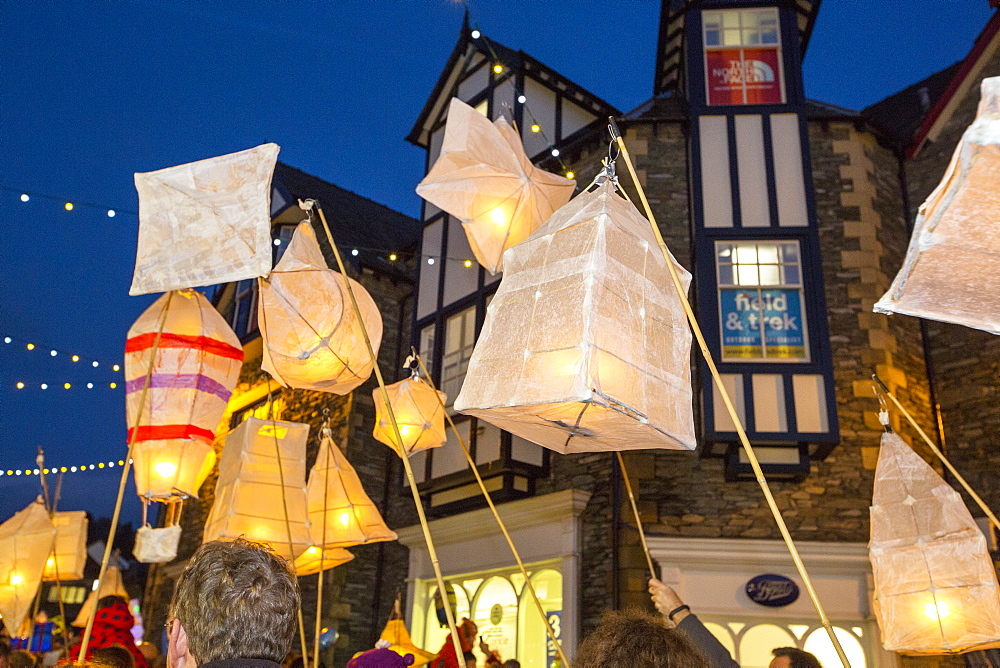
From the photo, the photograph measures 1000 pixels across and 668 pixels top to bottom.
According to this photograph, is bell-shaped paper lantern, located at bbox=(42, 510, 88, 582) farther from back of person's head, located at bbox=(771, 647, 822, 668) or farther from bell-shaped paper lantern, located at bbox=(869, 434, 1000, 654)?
back of person's head, located at bbox=(771, 647, 822, 668)

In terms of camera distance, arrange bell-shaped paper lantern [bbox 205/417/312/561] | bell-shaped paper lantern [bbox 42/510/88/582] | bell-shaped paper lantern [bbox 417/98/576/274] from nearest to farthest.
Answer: bell-shaped paper lantern [bbox 205/417/312/561]
bell-shaped paper lantern [bbox 417/98/576/274]
bell-shaped paper lantern [bbox 42/510/88/582]

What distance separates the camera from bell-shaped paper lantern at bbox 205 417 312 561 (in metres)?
6.36

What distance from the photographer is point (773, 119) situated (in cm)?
993

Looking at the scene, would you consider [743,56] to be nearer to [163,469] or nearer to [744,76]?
[744,76]

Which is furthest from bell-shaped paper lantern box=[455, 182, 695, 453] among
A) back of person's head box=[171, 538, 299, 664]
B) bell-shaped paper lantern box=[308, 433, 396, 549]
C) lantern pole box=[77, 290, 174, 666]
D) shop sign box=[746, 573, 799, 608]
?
shop sign box=[746, 573, 799, 608]

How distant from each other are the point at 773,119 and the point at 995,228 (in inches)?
340

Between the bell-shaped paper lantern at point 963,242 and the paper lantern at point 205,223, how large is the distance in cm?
331

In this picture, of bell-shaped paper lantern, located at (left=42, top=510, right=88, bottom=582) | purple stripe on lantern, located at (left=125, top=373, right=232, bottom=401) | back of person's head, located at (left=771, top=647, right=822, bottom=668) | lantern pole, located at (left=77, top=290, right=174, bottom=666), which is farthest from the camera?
bell-shaped paper lantern, located at (left=42, top=510, right=88, bottom=582)

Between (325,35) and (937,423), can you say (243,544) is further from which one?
(325,35)

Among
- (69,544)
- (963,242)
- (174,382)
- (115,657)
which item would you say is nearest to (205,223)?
(174,382)

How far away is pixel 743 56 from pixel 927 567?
6.88 metres

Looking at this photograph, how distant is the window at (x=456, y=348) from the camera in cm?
1159

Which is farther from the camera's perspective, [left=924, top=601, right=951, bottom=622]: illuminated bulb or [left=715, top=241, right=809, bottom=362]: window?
[left=715, top=241, right=809, bottom=362]: window

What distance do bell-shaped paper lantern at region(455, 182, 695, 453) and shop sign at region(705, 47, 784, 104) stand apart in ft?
24.0
